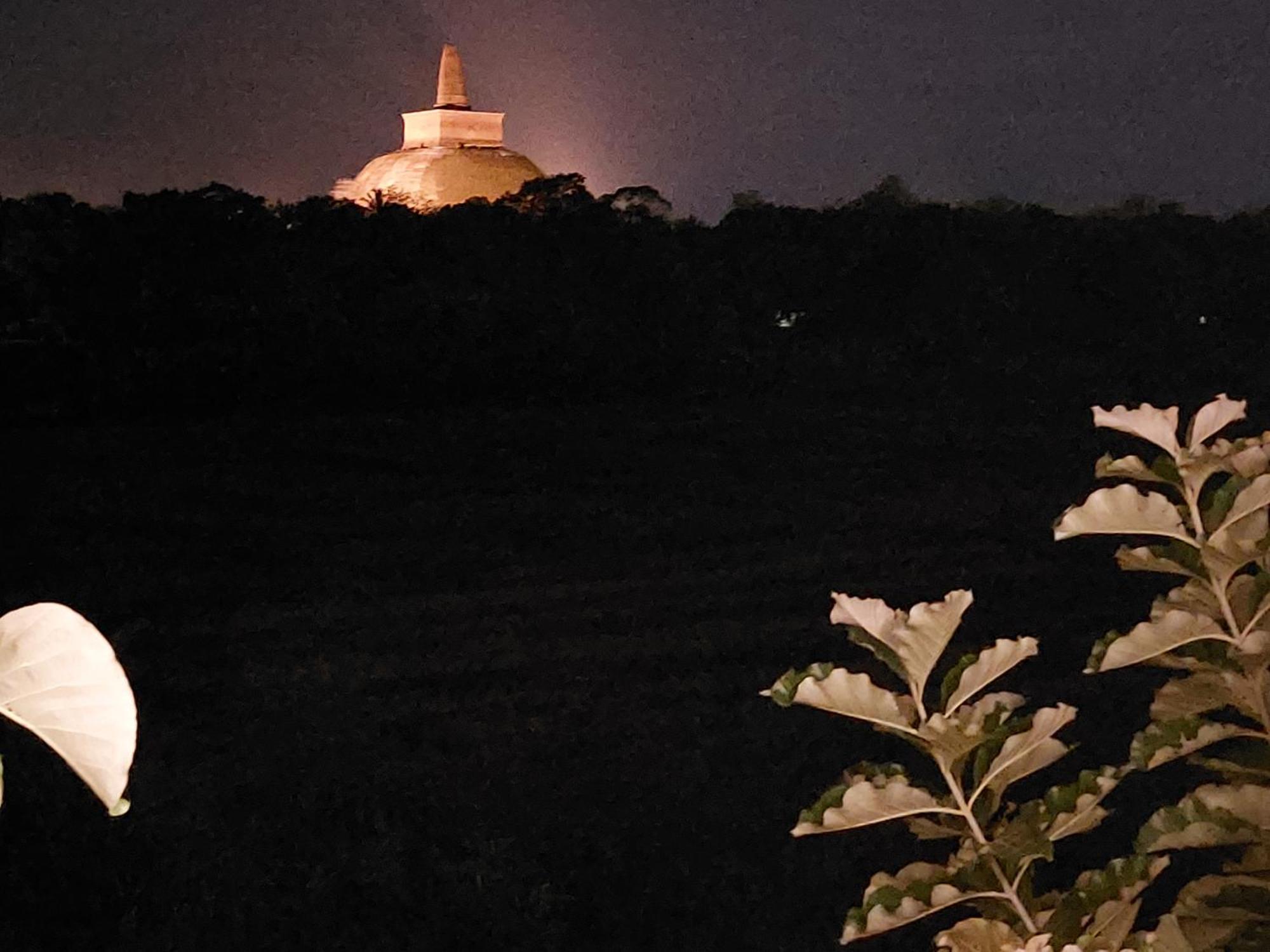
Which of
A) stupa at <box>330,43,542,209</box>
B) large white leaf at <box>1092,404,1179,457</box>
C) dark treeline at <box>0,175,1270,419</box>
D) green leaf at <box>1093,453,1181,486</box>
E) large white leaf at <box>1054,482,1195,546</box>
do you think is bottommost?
large white leaf at <box>1054,482,1195,546</box>

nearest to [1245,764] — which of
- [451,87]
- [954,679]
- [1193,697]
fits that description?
[1193,697]

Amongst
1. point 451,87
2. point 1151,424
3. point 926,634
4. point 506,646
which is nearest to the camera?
point 926,634

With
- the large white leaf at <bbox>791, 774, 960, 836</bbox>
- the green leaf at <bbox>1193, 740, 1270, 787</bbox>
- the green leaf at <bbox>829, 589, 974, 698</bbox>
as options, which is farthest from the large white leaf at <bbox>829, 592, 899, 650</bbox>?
the green leaf at <bbox>1193, 740, 1270, 787</bbox>

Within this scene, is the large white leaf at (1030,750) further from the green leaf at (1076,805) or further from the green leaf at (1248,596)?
the green leaf at (1248,596)

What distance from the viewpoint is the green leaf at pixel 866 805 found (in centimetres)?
92

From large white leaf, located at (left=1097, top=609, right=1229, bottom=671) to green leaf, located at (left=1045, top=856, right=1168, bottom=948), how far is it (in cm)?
15

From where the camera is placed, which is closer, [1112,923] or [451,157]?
[1112,923]

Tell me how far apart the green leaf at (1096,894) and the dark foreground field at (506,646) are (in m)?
1.71

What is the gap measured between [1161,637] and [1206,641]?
8 centimetres

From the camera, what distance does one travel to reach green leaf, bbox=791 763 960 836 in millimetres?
924

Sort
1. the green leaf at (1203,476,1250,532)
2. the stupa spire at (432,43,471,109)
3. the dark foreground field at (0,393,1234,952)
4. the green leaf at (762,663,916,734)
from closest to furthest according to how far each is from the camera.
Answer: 1. the green leaf at (762,663,916,734)
2. the green leaf at (1203,476,1250,532)
3. the dark foreground field at (0,393,1234,952)
4. the stupa spire at (432,43,471,109)

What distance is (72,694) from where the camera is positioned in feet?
1.54

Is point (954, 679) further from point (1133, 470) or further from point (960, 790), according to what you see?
point (1133, 470)

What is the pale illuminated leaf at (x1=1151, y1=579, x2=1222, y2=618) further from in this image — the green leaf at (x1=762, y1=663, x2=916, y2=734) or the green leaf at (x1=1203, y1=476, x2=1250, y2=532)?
the green leaf at (x1=762, y1=663, x2=916, y2=734)
